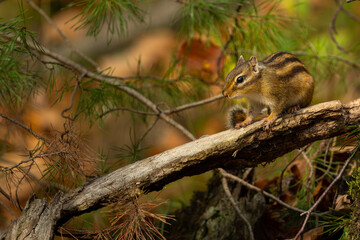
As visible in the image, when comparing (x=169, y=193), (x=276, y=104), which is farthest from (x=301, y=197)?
(x=169, y=193)

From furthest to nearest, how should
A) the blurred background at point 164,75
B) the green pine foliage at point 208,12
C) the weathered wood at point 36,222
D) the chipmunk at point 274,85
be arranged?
the green pine foliage at point 208,12 → the blurred background at point 164,75 → the chipmunk at point 274,85 → the weathered wood at point 36,222

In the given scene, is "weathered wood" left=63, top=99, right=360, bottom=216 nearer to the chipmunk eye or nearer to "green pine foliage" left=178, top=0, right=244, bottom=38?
the chipmunk eye

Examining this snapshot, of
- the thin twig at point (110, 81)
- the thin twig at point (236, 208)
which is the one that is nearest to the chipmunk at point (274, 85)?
the thin twig at point (236, 208)

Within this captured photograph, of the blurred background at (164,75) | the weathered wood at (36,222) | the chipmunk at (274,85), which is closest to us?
the weathered wood at (36,222)

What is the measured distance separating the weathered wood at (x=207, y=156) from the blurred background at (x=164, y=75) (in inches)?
7.1

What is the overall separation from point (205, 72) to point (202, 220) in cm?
146

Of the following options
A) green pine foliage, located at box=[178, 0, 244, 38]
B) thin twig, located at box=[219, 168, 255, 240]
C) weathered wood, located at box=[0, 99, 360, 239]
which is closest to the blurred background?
green pine foliage, located at box=[178, 0, 244, 38]

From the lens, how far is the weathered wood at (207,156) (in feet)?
5.33

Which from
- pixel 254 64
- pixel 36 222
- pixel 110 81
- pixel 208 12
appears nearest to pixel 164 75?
pixel 110 81

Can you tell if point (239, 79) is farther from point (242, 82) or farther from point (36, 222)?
point (36, 222)

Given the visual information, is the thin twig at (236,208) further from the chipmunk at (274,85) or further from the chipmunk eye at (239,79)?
the chipmunk eye at (239,79)

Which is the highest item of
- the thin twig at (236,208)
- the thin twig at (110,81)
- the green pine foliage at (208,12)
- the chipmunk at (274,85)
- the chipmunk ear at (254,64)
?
the green pine foliage at (208,12)

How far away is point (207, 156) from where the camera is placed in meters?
1.69

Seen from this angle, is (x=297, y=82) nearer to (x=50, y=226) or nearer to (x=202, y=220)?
(x=202, y=220)
